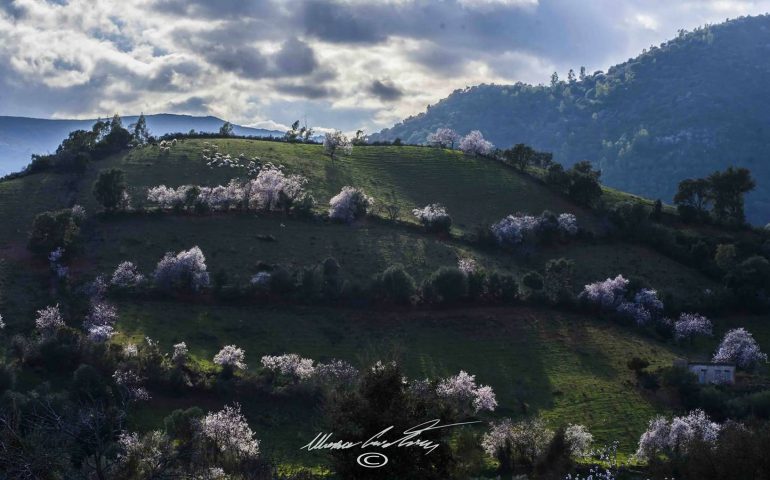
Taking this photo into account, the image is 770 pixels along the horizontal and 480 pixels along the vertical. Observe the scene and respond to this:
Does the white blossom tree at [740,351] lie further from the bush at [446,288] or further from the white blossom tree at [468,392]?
the white blossom tree at [468,392]

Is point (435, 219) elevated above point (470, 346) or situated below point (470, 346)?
above

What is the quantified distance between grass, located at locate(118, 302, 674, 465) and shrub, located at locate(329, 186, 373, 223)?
98.2 ft

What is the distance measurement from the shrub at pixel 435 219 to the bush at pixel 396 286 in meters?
26.0

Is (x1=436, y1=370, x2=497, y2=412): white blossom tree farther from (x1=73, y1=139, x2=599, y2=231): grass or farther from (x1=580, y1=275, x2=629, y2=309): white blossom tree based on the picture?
(x1=73, y1=139, x2=599, y2=231): grass

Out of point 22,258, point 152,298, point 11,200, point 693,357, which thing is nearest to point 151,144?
point 11,200

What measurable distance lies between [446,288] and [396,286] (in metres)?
6.43

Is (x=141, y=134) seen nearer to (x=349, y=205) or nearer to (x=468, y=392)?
(x=349, y=205)

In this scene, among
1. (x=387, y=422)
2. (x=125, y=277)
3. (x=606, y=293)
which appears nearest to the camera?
(x=387, y=422)

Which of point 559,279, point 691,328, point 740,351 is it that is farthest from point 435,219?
point 740,351

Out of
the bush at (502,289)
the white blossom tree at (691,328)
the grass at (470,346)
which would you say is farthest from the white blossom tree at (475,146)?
the white blossom tree at (691,328)

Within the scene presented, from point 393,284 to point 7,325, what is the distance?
143 feet

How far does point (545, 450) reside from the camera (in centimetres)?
6156
